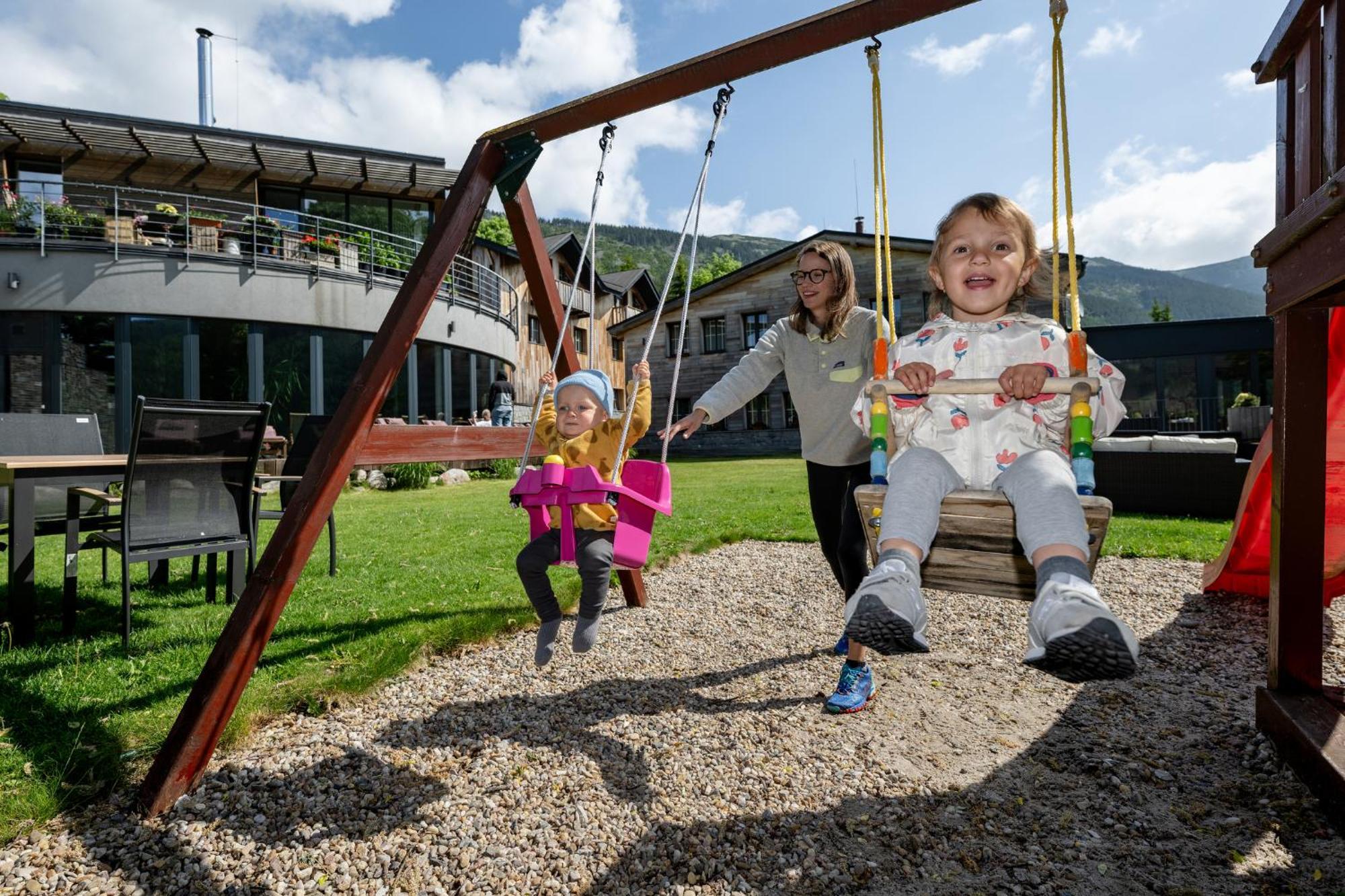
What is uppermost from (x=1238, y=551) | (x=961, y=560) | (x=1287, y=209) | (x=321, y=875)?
(x=1287, y=209)

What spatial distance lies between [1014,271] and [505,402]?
35.8ft

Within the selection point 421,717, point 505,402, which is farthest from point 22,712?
point 505,402

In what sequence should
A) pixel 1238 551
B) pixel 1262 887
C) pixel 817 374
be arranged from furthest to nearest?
pixel 1238 551 → pixel 817 374 → pixel 1262 887

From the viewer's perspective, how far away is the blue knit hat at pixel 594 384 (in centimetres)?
309

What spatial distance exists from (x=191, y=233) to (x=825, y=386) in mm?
15318

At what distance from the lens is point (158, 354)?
44.0ft

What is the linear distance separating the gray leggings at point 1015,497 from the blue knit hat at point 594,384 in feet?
4.28

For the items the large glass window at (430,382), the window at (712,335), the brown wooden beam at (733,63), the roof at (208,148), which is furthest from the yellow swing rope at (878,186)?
the window at (712,335)

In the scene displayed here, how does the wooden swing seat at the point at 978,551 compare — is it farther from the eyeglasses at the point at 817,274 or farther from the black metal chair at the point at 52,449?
the black metal chair at the point at 52,449

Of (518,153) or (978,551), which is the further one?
(518,153)

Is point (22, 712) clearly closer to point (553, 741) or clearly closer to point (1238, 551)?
point (553, 741)

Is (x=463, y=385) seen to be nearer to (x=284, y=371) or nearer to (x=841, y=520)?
(x=284, y=371)

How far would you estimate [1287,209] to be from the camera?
2488 millimetres

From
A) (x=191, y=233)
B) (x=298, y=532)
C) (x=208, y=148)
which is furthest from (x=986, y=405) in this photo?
(x=208, y=148)
